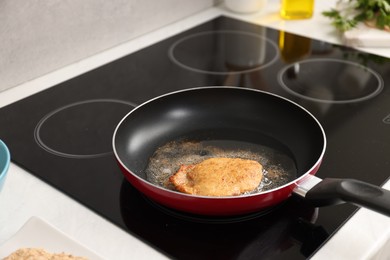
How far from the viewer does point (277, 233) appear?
722mm

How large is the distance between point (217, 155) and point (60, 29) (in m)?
0.49

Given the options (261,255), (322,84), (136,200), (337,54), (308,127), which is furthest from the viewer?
(337,54)

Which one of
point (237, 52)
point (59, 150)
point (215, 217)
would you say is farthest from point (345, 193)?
point (237, 52)

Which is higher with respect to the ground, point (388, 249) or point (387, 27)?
point (387, 27)

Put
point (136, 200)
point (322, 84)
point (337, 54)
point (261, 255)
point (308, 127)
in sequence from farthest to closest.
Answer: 1. point (337, 54)
2. point (322, 84)
3. point (308, 127)
4. point (136, 200)
5. point (261, 255)

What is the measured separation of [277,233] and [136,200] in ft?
0.69

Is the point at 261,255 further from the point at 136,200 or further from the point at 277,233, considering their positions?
the point at 136,200

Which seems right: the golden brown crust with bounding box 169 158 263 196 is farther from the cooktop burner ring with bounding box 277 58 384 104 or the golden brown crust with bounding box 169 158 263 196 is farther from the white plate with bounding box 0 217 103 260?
the cooktop burner ring with bounding box 277 58 384 104

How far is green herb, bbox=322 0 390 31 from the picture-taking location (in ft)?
4.30

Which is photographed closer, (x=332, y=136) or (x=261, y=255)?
(x=261, y=255)

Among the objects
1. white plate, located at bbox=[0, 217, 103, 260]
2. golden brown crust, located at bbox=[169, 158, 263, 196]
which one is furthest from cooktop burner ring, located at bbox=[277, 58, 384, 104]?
white plate, located at bbox=[0, 217, 103, 260]

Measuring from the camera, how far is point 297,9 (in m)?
1.42

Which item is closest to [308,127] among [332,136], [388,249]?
[332,136]

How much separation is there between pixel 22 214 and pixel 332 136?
1.72 feet
